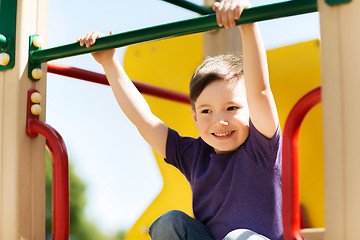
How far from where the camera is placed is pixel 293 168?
0.96 metres

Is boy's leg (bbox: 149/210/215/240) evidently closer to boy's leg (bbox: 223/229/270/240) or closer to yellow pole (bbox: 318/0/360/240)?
boy's leg (bbox: 223/229/270/240)

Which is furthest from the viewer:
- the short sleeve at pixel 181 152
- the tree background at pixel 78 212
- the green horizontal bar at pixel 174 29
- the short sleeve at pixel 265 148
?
the tree background at pixel 78 212

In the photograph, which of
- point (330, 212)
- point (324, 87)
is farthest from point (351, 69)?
point (330, 212)

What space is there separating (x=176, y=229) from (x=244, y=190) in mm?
188

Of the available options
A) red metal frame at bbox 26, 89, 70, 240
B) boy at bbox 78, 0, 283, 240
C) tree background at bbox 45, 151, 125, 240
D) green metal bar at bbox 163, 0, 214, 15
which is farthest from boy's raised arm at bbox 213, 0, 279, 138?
tree background at bbox 45, 151, 125, 240

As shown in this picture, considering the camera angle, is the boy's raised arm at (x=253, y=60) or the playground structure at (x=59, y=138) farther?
the boy's raised arm at (x=253, y=60)

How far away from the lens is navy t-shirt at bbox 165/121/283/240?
121cm

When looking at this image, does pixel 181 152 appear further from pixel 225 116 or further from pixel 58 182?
pixel 58 182

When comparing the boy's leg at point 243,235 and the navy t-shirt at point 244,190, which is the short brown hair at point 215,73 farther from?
the boy's leg at point 243,235

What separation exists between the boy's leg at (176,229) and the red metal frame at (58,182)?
0.22 meters

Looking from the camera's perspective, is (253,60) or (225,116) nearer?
(253,60)

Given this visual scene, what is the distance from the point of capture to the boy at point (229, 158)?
1188 millimetres

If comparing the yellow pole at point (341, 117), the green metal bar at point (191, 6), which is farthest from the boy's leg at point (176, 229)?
the green metal bar at point (191, 6)

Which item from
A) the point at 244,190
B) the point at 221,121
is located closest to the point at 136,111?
the point at 221,121
